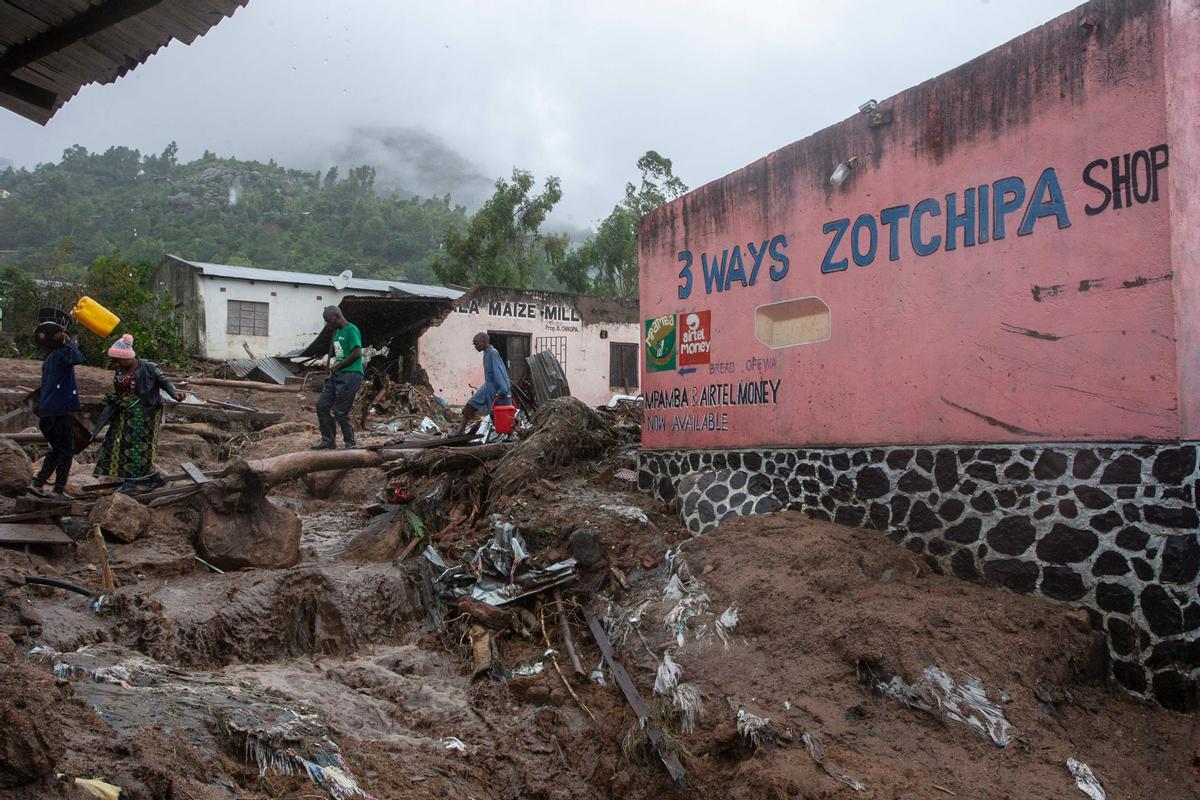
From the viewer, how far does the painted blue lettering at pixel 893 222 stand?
7.16 metres

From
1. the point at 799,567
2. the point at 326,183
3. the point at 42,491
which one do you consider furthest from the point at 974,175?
the point at 326,183

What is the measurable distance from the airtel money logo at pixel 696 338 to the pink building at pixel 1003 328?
0.21 meters

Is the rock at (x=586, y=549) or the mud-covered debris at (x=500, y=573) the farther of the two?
the rock at (x=586, y=549)

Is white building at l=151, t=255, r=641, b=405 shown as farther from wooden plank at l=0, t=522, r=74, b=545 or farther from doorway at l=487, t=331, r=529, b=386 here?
wooden plank at l=0, t=522, r=74, b=545

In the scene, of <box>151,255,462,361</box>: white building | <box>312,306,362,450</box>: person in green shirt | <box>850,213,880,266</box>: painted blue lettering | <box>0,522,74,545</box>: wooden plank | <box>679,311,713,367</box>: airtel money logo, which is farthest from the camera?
<box>151,255,462,361</box>: white building

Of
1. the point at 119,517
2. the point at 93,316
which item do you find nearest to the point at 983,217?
the point at 119,517

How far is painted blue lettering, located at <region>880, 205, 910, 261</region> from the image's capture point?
7.16 metres

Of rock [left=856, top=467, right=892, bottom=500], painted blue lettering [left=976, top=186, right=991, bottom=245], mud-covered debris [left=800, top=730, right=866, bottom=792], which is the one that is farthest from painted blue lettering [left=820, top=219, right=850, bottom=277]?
mud-covered debris [left=800, top=730, right=866, bottom=792]

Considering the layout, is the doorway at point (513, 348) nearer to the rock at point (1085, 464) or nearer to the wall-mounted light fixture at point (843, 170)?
the wall-mounted light fixture at point (843, 170)

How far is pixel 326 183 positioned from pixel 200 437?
73197mm

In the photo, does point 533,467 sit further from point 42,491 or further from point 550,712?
point 42,491

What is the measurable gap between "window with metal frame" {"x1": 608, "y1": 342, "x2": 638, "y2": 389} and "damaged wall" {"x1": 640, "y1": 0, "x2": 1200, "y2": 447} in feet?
55.1

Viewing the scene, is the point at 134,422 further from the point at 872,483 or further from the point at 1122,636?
the point at 1122,636

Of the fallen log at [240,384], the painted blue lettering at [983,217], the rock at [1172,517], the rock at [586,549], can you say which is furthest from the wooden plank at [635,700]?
the fallen log at [240,384]
